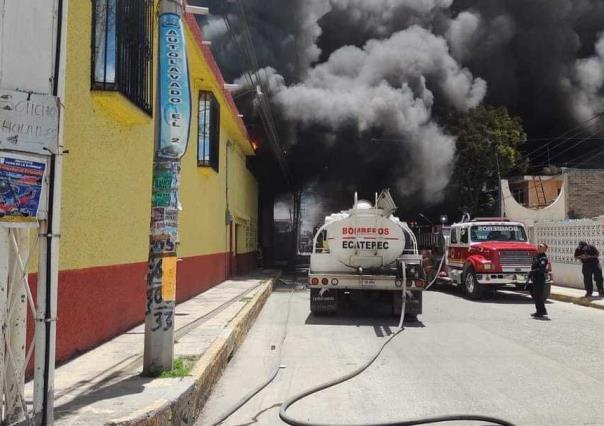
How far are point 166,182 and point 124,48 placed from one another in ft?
8.55

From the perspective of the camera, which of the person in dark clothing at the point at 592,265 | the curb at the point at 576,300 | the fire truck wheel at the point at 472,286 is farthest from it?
the fire truck wheel at the point at 472,286

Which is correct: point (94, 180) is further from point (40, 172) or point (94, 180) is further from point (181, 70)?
point (40, 172)

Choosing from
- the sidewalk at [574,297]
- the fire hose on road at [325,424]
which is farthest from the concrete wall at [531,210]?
the fire hose on road at [325,424]

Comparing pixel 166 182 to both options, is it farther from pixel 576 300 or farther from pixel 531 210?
pixel 531 210

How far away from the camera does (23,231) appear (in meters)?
3.35

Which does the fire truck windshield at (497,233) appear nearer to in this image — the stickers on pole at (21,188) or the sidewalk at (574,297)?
the sidewalk at (574,297)

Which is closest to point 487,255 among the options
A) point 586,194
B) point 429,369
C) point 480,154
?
point 429,369

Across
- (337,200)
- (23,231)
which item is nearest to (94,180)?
(23,231)

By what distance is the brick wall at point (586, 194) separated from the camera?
981 inches

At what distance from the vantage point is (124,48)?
271 inches

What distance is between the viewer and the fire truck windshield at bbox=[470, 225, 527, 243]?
52.1ft

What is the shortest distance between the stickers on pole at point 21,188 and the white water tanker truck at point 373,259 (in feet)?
26.2

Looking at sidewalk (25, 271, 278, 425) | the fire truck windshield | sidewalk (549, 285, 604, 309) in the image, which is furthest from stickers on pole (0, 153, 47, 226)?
the fire truck windshield

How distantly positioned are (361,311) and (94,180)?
7296 mm
